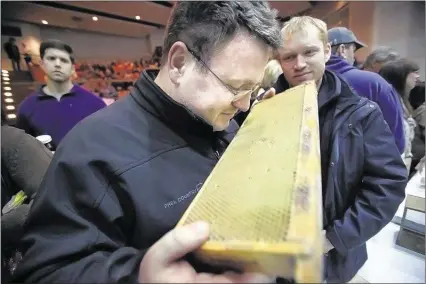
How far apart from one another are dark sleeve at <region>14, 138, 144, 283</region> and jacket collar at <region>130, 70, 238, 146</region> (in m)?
0.18

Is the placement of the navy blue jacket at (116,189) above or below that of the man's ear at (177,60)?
below

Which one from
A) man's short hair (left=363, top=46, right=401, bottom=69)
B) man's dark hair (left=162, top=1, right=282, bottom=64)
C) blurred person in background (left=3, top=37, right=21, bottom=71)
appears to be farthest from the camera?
blurred person in background (left=3, top=37, right=21, bottom=71)

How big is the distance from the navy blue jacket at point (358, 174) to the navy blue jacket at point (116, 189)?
541 millimetres

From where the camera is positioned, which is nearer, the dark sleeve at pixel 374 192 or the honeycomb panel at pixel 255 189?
the honeycomb panel at pixel 255 189

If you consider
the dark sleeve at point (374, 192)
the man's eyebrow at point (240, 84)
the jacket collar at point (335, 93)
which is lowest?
the dark sleeve at point (374, 192)

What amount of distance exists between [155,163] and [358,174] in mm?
761

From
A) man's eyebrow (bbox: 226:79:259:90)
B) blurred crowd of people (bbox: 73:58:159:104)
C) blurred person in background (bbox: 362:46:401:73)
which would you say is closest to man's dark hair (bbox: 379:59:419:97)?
blurred person in background (bbox: 362:46:401:73)

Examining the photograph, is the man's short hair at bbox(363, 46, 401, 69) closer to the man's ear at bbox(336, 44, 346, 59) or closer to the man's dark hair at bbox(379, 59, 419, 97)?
the man's dark hair at bbox(379, 59, 419, 97)

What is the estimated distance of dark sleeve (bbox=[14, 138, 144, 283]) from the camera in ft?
1.42

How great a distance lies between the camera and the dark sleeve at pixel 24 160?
100cm

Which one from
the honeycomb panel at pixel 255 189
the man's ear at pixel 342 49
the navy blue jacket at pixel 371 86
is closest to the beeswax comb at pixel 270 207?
the honeycomb panel at pixel 255 189

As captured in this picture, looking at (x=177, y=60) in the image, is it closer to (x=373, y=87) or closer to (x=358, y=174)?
(x=358, y=174)

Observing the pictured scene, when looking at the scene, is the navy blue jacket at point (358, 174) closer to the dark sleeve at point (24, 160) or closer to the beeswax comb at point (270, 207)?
the beeswax comb at point (270, 207)

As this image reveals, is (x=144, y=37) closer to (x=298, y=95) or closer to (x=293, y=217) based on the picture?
(x=298, y=95)
